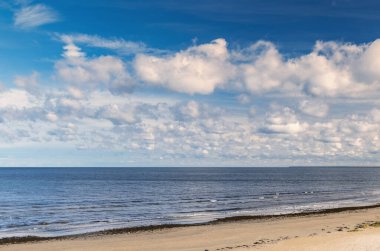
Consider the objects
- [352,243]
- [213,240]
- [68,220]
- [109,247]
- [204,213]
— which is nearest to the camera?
[352,243]

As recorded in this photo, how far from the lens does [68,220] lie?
46.6m

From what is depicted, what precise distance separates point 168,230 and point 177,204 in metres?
26.9

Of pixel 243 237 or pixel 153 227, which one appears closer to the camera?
pixel 243 237

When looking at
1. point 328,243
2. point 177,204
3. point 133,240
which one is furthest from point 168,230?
point 177,204

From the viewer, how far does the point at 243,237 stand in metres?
35.0

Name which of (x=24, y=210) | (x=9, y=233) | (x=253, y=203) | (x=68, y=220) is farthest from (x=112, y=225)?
(x=253, y=203)

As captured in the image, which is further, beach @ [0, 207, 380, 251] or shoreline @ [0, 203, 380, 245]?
shoreline @ [0, 203, 380, 245]

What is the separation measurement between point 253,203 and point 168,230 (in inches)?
1223

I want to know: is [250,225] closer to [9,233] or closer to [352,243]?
[352,243]

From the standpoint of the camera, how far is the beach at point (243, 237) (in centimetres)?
2778

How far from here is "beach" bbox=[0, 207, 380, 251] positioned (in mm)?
27781

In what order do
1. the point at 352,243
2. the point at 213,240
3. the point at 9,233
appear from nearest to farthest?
the point at 352,243
the point at 213,240
the point at 9,233

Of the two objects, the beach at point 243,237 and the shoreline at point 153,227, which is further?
the shoreline at point 153,227

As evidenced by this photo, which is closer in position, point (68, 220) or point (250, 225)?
point (250, 225)
